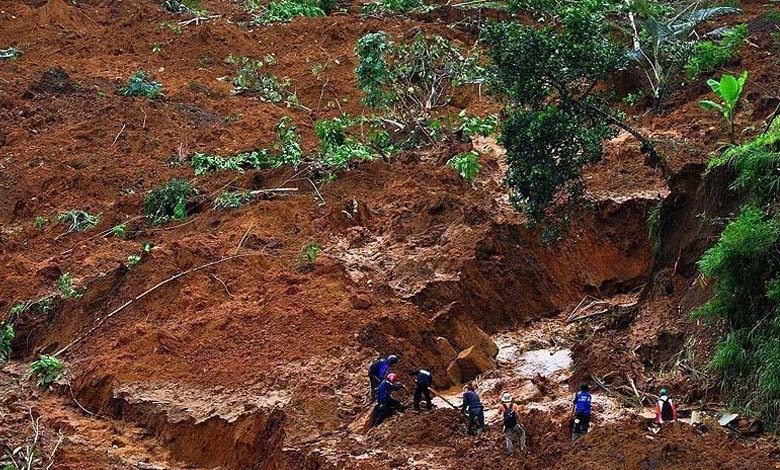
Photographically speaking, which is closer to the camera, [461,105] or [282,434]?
[282,434]

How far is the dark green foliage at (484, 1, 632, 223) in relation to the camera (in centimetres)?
1254

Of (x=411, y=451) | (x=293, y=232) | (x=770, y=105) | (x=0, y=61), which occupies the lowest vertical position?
(x=0, y=61)

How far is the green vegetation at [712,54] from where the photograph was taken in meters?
19.6

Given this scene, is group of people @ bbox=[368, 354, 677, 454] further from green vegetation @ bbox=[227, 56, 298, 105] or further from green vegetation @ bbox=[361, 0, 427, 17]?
green vegetation @ bbox=[361, 0, 427, 17]

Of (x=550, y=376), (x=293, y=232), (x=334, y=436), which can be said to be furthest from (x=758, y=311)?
(x=293, y=232)

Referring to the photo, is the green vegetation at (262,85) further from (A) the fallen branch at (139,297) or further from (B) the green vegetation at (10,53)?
(A) the fallen branch at (139,297)

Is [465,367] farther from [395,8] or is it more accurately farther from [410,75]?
[395,8]

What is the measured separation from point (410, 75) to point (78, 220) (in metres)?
6.17

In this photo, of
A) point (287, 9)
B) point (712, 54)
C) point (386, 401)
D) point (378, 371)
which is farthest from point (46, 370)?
point (287, 9)

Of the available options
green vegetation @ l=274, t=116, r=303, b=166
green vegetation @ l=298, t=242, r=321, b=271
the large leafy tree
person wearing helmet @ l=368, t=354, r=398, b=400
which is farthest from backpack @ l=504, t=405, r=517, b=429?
green vegetation @ l=274, t=116, r=303, b=166

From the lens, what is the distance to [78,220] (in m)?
17.4

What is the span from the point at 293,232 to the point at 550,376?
15.8ft

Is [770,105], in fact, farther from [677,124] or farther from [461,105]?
[461,105]

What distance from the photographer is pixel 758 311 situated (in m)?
10.9
